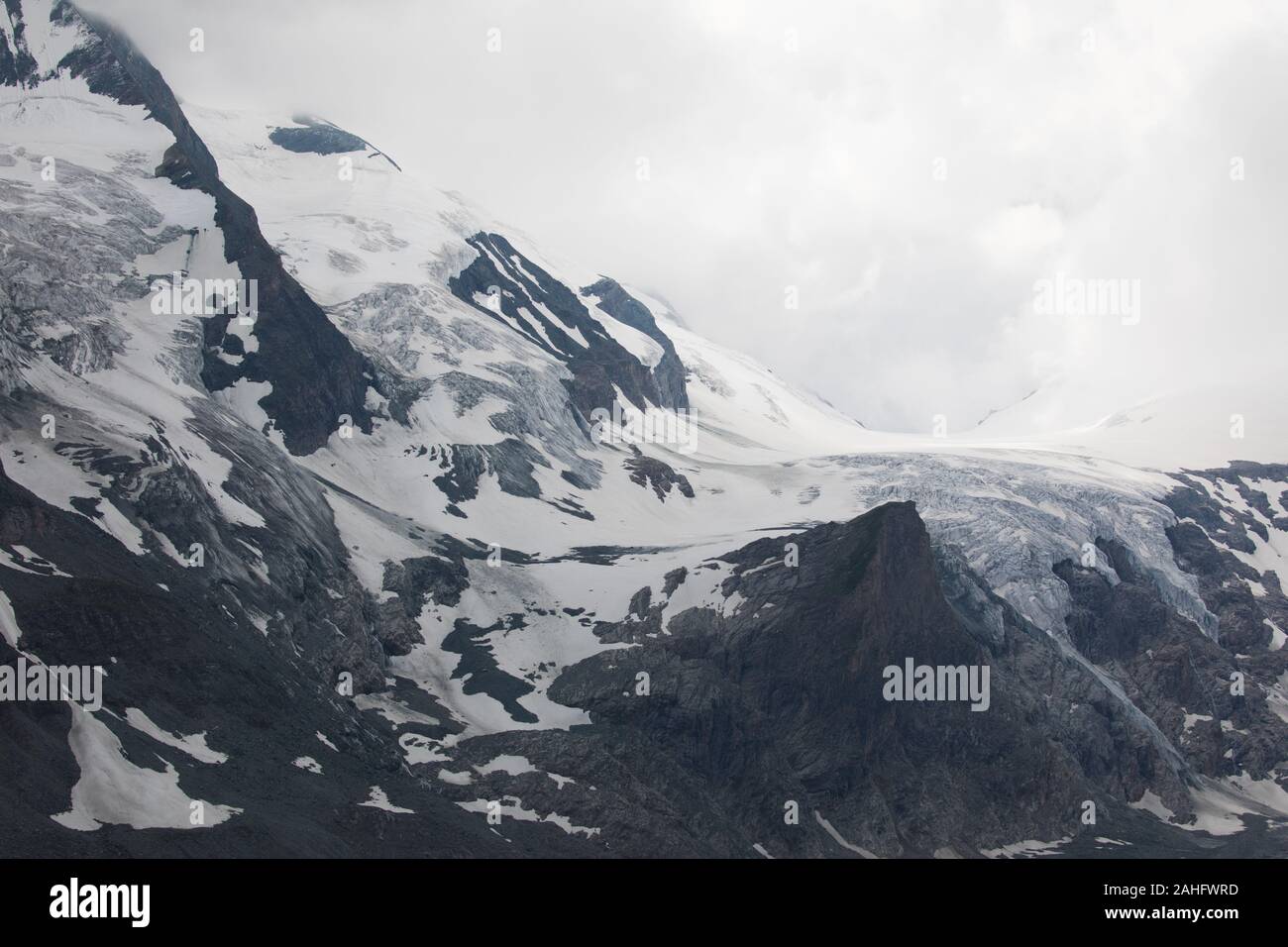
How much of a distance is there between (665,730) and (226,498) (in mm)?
61252

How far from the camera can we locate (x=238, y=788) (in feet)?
452

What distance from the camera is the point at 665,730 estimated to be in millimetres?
198125

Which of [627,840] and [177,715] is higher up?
[177,715]

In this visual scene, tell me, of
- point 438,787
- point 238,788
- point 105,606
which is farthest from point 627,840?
point 105,606

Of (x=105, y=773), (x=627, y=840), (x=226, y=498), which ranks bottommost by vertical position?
(x=627, y=840)
